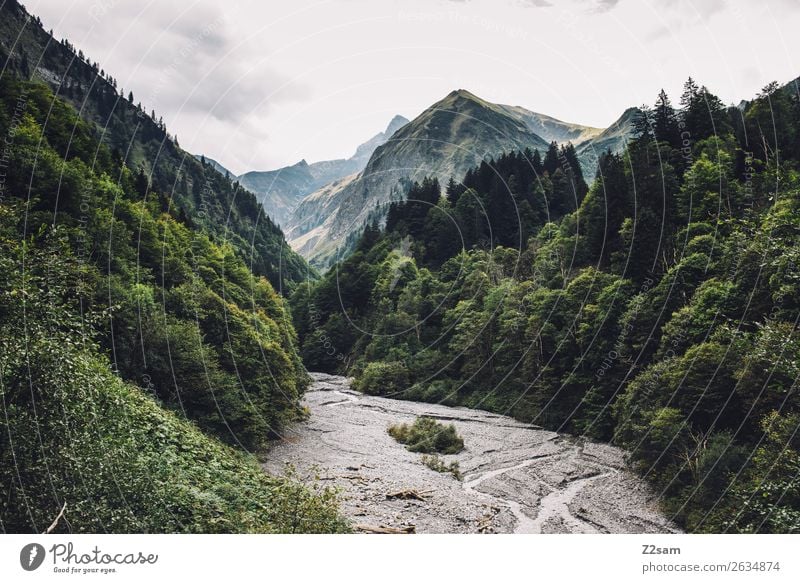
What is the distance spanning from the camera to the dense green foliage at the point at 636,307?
68.4ft

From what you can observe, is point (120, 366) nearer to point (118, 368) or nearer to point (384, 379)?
point (118, 368)

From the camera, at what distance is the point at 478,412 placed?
1998 inches

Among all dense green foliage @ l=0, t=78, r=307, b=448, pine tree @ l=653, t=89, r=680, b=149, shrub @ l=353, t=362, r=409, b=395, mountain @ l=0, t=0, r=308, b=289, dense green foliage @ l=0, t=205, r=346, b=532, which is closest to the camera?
dense green foliage @ l=0, t=205, r=346, b=532

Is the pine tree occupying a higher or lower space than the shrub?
higher

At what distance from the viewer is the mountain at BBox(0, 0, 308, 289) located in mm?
111312

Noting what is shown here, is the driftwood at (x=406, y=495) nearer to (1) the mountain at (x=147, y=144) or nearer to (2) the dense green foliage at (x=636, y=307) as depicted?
(2) the dense green foliage at (x=636, y=307)

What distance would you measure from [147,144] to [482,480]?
13042cm

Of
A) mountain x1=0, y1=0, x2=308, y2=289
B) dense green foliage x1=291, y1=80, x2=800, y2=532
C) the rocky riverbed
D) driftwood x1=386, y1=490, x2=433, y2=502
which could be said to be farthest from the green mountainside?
mountain x1=0, y1=0, x2=308, y2=289

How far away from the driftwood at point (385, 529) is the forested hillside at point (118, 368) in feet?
7.14

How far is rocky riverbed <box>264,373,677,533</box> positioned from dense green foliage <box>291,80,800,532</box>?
201 cm

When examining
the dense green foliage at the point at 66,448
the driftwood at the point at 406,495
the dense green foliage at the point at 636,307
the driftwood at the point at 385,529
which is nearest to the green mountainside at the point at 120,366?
the dense green foliage at the point at 66,448

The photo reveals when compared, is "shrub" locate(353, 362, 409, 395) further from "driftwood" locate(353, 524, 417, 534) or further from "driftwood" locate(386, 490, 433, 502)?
"driftwood" locate(353, 524, 417, 534)

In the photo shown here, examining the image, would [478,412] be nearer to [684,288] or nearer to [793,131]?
[684,288]
